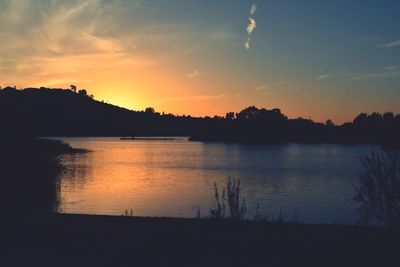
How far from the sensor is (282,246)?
928 centimetres

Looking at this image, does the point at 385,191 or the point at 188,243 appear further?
the point at 385,191

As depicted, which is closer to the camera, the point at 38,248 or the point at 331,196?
the point at 38,248

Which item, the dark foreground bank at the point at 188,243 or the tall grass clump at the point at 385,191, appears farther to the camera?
the tall grass clump at the point at 385,191

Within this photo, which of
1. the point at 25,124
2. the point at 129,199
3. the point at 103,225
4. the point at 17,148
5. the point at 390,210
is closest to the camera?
the point at 103,225

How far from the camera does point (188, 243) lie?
952 centimetres

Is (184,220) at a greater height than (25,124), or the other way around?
(25,124)

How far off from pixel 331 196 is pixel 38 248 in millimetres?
41763

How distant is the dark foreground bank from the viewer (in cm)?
845

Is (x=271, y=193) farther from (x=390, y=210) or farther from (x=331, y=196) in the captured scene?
(x=390, y=210)

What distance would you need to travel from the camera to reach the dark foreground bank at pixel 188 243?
8445mm

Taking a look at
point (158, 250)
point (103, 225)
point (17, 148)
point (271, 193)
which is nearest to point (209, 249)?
point (158, 250)

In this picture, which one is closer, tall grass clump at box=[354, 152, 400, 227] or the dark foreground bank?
the dark foreground bank

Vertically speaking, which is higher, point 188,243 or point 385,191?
point 385,191

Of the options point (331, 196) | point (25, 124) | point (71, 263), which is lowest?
point (331, 196)
